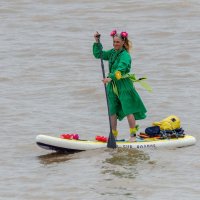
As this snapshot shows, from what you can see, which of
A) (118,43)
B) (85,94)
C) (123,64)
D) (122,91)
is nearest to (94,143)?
(122,91)

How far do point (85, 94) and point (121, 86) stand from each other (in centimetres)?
391

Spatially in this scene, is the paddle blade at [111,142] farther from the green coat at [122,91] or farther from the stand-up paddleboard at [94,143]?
the green coat at [122,91]

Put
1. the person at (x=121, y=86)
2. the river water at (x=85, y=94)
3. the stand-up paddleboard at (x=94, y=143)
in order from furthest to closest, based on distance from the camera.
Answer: the person at (x=121, y=86) → the stand-up paddleboard at (x=94, y=143) → the river water at (x=85, y=94)

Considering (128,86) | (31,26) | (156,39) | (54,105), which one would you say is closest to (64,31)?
(31,26)

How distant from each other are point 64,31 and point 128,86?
888 centimetres

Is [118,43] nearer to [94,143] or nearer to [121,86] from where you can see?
[121,86]

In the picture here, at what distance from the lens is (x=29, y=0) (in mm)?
23422

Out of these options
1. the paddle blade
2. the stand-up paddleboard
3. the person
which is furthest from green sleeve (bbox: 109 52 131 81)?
the stand-up paddleboard

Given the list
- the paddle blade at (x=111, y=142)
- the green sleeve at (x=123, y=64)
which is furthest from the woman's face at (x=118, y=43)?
the paddle blade at (x=111, y=142)

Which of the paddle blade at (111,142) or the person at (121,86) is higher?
the person at (121,86)

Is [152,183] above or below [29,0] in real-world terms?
below

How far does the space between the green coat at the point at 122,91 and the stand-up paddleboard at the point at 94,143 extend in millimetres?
395

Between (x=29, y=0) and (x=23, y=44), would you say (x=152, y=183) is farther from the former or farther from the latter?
(x=29, y=0)

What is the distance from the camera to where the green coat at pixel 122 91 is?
11945 millimetres
